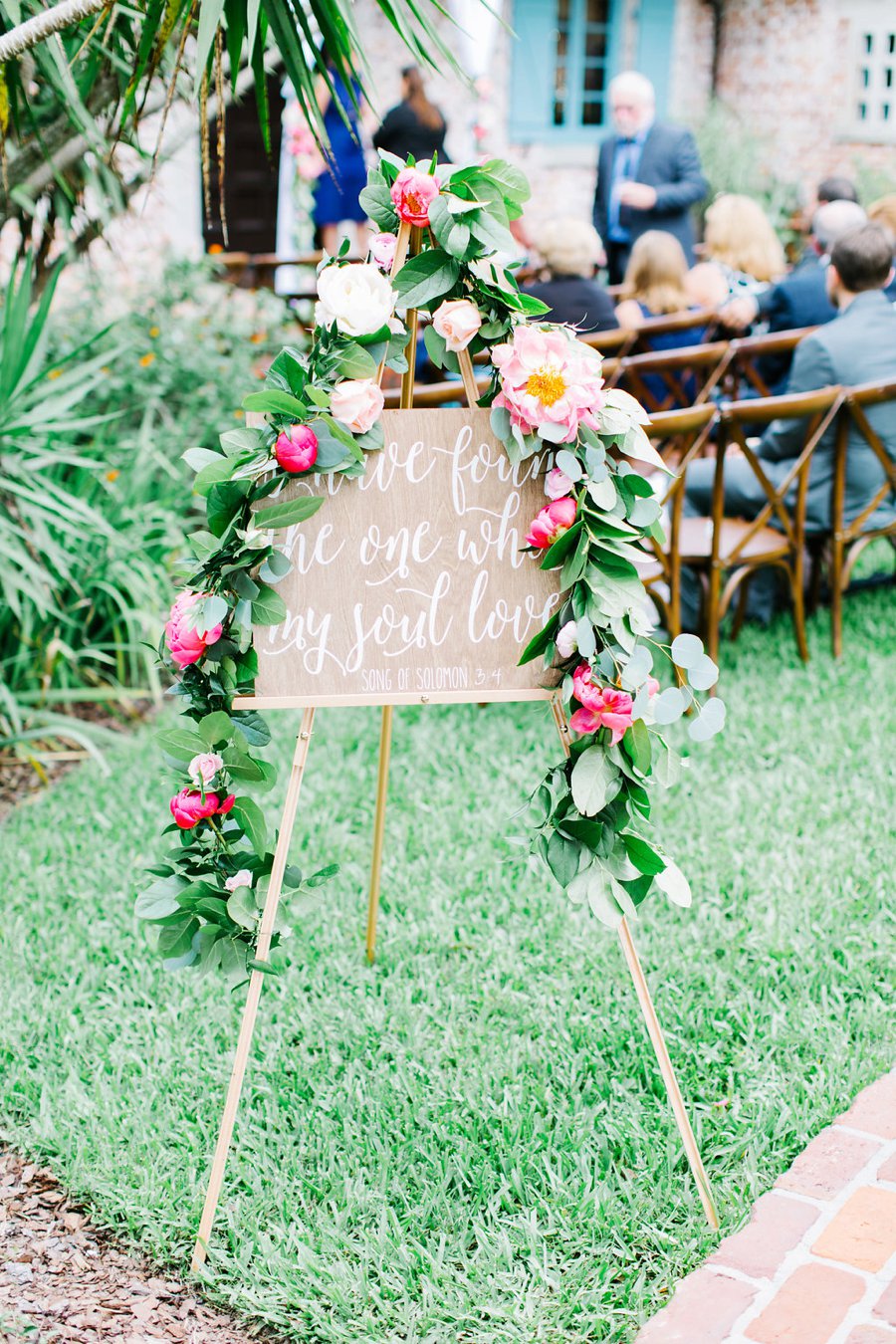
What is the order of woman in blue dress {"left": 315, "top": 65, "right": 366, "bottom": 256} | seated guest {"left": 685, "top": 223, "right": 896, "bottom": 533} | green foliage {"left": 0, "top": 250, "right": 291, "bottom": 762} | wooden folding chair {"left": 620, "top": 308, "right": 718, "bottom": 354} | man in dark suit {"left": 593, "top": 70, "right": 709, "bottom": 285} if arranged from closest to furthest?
green foliage {"left": 0, "top": 250, "right": 291, "bottom": 762} → seated guest {"left": 685, "top": 223, "right": 896, "bottom": 533} → wooden folding chair {"left": 620, "top": 308, "right": 718, "bottom": 354} → man in dark suit {"left": 593, "top": 70, "right": 709, "bottom": 285} → woman in blue dress {"left": 315, "top": 65, "right": 366, "bottom": 256}

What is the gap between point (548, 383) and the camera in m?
1.90

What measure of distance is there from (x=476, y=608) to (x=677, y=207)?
569 centimetres

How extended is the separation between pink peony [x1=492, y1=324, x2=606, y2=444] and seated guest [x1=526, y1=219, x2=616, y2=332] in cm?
332

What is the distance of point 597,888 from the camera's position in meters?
2.02

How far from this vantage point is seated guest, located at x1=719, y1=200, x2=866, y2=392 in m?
5.83

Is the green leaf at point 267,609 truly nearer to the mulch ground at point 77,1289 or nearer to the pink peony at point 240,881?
the pink peony at point 240,881

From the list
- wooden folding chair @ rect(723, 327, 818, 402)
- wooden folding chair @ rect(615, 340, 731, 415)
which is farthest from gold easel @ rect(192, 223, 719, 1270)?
wooden folding chair @ rect(723, 327, 818, 402)

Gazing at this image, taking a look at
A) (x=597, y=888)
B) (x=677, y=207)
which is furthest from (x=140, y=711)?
(x=677, y=207)

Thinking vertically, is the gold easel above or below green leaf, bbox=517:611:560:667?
below

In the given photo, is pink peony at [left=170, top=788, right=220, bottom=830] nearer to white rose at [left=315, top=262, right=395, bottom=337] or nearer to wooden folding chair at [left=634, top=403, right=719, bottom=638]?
white rose at [left=315, top=262, right=395, bottom=337]

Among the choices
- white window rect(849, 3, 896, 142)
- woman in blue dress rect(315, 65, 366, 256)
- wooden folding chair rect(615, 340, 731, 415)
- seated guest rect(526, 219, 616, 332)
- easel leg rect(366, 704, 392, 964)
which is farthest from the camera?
white window rect(849, 3, 896, 142)

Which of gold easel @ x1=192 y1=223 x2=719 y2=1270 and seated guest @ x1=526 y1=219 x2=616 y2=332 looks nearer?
gold easel @ x1=192 y1=223 x2=719 y2=1270

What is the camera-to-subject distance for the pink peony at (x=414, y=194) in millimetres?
1926

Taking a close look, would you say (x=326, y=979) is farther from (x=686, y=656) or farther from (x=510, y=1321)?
(x=686, y=656)
